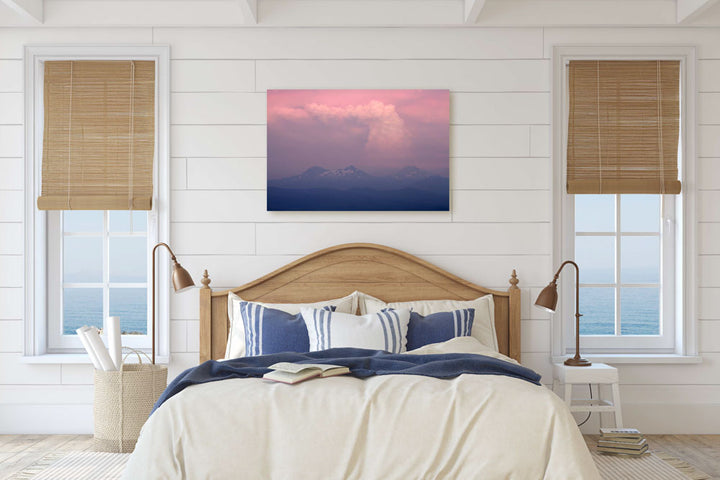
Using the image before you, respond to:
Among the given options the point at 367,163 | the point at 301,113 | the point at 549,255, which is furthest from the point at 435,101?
the point at 549,255

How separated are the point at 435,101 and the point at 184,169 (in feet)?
5.35

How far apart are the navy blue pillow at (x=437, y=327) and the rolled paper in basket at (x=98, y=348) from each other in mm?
1674

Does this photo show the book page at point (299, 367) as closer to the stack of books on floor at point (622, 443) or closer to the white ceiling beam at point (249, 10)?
the stack of books on floor at point (622, 443)

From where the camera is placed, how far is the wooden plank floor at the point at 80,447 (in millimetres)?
3512

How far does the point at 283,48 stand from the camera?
4.16m

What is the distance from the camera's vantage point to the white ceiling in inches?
162

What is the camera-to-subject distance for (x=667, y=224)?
13.9 feet

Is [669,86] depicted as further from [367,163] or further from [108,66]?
[108,66]

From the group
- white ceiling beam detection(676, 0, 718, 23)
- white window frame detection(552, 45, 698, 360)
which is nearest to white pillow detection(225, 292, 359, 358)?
white window frame detection(552, 45, 698, 360)

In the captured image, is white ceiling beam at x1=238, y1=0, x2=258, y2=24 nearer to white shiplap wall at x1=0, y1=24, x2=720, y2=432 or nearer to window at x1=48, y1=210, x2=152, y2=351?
white shiplap wall at x1=0, y1=24, x2=720, y2=432

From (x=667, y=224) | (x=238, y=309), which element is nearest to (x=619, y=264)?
(x=667, y=224)

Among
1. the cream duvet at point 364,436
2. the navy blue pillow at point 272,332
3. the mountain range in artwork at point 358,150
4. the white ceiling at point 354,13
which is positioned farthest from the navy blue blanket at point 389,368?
the white ceiling at point 354,13

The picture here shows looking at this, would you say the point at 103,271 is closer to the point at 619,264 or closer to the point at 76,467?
the point at 76,467

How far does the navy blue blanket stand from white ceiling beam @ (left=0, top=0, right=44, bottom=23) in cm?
245
